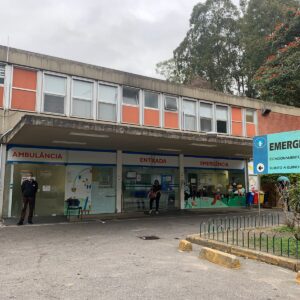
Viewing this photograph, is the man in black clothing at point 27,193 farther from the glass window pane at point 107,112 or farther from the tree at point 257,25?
the tree at point 257,25

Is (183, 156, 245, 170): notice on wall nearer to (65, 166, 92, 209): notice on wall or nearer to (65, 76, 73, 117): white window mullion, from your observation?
(65, 166, 92, 209): notice on wall

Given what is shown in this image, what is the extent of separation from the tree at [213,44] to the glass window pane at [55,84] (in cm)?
2377

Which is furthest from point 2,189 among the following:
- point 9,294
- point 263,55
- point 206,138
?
point 263,55

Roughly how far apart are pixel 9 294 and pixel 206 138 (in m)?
9.81

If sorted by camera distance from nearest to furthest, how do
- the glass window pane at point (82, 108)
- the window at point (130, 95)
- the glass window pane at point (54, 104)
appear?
1. the glass window pane at point (54, 104)
2. the glass window pane at point (82, 108)
3. the window at point (130, 95)

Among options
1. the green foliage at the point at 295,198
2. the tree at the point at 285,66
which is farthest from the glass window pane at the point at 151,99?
the green foliage at the point at 295,198

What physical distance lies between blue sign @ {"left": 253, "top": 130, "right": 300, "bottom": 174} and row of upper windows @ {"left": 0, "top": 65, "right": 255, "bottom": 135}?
26.1 feet

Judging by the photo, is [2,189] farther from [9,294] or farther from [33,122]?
[9,294]

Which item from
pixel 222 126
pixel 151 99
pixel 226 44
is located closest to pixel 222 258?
pixel 151 99

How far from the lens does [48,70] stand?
1477cm

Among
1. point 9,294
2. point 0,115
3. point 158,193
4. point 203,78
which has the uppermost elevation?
point 203,78

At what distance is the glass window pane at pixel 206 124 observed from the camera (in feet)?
64.4

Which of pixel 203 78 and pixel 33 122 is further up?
pixel 203 78

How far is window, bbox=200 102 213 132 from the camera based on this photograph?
19.6 meters
